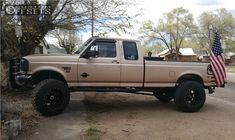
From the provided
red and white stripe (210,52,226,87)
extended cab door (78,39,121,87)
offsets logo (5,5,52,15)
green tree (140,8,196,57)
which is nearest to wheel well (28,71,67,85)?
extended cab door (78,39,121,87)

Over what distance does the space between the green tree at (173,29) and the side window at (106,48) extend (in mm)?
79683

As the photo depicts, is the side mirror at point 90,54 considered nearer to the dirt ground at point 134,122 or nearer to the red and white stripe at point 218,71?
the dirt ground at point 134,122

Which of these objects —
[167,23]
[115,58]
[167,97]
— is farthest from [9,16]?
[167,23]

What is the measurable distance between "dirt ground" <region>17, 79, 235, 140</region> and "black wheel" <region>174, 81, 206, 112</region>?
23 cm

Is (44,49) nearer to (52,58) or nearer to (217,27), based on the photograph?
(52,58)

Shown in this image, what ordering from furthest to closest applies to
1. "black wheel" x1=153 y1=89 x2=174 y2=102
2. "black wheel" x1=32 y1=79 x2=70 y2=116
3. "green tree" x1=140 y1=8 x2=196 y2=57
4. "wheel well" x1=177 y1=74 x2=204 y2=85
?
"green tree" x1=140 y1=8 x2=196 y2=57
"black wheel" x1=153 y1=89 x2=174 y2=102
"wheel well" x1=177 y1=74 x2=204 y2=85
"black wheel" x1=32 y1=79 x2=70 y2=116

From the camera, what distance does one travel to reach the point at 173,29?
309ft

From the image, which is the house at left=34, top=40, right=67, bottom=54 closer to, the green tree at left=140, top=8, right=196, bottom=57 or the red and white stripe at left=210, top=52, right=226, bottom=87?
the red and white stripe at left=210, top=52, right=226, bottom=87

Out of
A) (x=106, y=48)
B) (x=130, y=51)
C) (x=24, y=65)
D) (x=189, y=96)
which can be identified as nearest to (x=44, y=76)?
(x=24, y=65)

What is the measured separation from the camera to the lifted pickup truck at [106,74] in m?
11.4

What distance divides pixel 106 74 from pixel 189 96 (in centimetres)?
258

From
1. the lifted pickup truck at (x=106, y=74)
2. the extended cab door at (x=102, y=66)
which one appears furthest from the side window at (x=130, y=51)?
the extended cab door at (x=102, y=66)

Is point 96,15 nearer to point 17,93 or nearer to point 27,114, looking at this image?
point 17,93

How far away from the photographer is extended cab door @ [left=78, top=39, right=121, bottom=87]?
11.9m
